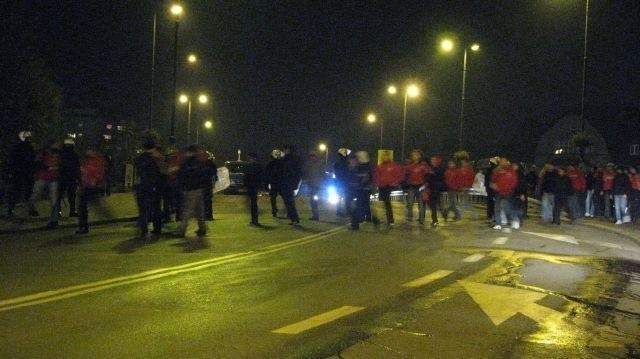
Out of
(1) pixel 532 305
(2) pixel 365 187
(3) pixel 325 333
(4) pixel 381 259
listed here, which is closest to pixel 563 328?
(1) pixel 532 305

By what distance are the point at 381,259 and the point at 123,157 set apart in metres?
28.1

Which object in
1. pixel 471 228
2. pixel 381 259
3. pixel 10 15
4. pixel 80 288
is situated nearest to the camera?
pixel 80 288

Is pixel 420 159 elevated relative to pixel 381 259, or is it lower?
elevated

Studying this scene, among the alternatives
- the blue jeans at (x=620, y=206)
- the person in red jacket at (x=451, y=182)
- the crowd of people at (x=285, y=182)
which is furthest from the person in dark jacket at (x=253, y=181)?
the blue jeans at (x=620, y=206)

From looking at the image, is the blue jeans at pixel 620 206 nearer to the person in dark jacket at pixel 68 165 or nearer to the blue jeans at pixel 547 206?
the blue jeans at pixel 547 206

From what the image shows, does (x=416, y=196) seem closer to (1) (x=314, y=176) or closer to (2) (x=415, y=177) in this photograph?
(2) (x=415, y=177)

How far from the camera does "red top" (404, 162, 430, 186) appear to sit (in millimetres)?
17188

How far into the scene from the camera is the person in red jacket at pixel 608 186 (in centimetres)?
2166

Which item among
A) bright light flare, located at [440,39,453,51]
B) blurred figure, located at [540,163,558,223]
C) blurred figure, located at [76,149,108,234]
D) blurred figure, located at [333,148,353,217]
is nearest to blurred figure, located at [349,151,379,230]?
blurred figure, located at [333,148,353,217]

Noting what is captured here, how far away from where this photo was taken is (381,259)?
11242mm

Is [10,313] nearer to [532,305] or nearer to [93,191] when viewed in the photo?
[532,305]

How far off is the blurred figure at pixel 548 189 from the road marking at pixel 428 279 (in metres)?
10.5

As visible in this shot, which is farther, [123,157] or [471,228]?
[123,157]

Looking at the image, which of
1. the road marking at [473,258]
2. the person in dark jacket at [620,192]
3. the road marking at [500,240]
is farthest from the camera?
the person in dark jacket at [620,192]
